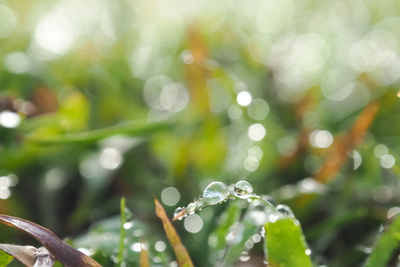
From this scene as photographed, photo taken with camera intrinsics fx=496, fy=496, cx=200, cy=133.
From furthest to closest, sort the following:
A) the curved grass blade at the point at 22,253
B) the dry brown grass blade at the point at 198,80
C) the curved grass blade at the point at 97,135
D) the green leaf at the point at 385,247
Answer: the dry brown grass blade at the point at 198,80
the curved grass blade at the point at 97,135
the green leaf at the point at 385,247
the curved grass blade at the point at 22,253

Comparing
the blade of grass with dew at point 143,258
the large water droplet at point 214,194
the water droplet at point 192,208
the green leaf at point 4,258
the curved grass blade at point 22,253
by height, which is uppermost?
the large water droplet at point 214,194

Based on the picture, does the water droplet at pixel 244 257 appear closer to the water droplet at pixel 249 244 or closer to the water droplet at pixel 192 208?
the water droplet at pixel 249 244

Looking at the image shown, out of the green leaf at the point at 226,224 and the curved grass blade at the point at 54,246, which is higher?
the curved grass blade at the point at 54,246

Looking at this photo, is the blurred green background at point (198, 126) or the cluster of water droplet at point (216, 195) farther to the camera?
the blurred green background at point (198, 126)

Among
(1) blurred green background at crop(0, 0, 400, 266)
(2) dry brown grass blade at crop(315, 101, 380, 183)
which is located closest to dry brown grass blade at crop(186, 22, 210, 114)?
(1) blurred green background at crop(0, 0, 400, 266)

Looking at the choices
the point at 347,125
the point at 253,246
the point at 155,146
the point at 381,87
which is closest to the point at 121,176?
the point at 155,146

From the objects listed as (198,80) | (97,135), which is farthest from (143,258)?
(198,80)

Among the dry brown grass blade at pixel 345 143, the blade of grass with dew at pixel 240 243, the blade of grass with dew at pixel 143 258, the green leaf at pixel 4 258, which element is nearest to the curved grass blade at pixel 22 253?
the green leaf at pixel 4 258

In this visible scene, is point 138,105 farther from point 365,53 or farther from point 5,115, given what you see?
point 365,53
